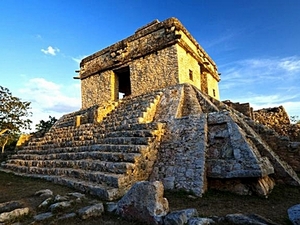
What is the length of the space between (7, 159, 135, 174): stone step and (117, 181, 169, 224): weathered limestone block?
1.57 m

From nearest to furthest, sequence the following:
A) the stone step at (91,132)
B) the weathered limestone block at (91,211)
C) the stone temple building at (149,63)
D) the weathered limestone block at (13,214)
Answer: the weathered limestone block at (13,214), the weathered limestone block at (91,211), the stone step at (91,132), the stone temple building at (149,63)

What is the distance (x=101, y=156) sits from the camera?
5895 mm

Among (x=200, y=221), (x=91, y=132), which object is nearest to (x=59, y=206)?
(x=200, y=221)

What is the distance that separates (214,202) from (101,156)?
126 inches

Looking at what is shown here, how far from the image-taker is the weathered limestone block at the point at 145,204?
3.01 m

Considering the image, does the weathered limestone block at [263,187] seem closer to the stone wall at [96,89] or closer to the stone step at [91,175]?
the stone step at [91,175]

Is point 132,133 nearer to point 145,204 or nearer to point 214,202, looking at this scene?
point 214,202

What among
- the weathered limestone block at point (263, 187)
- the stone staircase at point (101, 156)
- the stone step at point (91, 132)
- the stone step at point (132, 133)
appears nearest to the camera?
the weathered limestone block at point (263, 187)

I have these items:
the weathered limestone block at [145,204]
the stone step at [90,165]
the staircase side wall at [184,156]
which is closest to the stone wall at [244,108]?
the staircase side wall at [184,156]

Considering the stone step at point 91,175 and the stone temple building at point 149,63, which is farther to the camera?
the stone temple building at point 149,63

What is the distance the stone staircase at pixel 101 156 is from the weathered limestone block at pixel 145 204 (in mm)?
1081

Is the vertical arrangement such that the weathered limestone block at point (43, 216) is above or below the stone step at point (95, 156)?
below

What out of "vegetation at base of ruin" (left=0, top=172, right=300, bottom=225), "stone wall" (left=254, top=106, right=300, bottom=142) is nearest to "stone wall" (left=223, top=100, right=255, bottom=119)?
"stone wall" (left=254, top=106, right=300, bottom=142)

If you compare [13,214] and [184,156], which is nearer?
[13,214]
